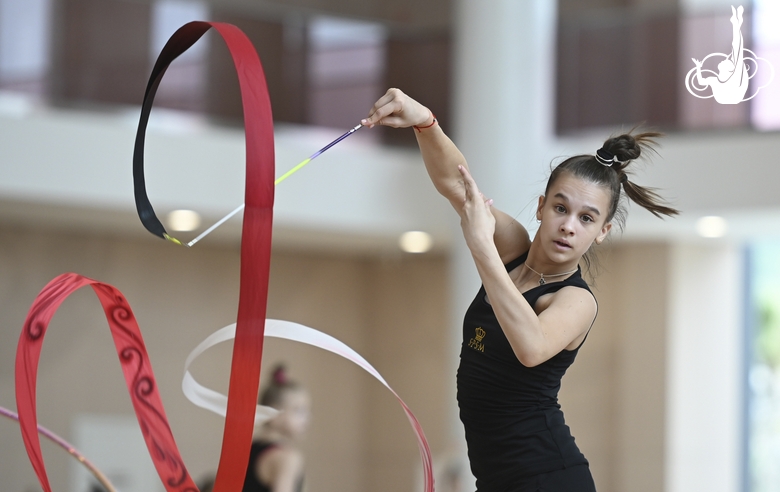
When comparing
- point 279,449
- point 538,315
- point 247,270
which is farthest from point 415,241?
point 247,270

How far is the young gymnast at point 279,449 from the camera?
13.1 ft

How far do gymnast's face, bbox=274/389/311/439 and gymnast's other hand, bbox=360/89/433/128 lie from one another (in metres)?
2.36

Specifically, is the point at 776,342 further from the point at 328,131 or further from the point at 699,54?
the point at 328,131

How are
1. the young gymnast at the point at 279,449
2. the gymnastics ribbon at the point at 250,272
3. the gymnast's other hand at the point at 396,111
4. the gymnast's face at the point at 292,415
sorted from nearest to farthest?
the gymnastics ribbon at the point at 250,272 → the gymnast's other hand at the point at 396,111 → the young gymnast at the point at 279,449 → the gymnast's face at the point at 292,415

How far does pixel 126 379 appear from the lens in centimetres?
215

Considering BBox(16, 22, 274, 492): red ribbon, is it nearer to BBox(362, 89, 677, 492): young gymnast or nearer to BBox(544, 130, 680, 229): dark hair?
BBox(362, 89, 677, 492): young gymnast

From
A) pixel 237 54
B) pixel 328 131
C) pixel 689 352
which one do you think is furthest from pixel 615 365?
pixel 237 54

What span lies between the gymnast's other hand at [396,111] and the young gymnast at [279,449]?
2.19 metres

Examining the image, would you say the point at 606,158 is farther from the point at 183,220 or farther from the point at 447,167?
the point at 183,220

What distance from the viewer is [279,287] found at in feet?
34.2

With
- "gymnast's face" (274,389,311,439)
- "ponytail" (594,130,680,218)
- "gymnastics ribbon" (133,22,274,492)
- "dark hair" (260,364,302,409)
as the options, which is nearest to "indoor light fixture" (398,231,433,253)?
"dark hair" (260,364,302,409)

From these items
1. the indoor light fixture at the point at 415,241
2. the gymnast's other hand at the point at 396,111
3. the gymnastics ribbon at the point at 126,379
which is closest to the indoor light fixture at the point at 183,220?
the indoor light fixture at the point at 415,241

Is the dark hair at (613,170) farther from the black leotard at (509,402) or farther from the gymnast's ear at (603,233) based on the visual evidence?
the black leotard at (509,402)

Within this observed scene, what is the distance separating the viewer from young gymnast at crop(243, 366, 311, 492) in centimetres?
400
